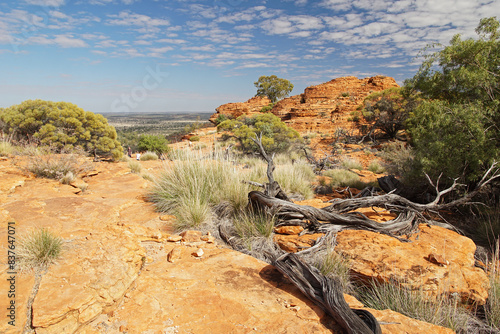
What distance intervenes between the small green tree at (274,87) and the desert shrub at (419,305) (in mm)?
47830

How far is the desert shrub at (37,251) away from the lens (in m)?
2.36

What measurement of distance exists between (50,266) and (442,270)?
4.08 meters

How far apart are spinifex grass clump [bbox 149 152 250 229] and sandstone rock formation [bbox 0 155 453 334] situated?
0.62 m

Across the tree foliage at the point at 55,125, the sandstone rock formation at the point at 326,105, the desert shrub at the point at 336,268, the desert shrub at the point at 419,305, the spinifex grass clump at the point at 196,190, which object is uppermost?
the sandstone rock formation at the point at 326,105

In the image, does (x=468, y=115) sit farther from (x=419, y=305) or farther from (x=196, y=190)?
(x=196, y=190)

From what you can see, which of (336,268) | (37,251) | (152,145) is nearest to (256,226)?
(336,268)

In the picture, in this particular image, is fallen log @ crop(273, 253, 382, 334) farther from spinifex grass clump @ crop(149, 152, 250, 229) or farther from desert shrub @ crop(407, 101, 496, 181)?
desert shrub @ crop(407, 101, 496, 181)

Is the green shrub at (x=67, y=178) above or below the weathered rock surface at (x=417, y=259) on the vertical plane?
above

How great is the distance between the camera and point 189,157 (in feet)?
19.5

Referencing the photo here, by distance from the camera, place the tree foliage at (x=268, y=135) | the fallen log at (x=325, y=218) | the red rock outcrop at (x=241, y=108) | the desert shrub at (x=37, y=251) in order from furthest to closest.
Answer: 1. the red rock outcrop at (x=241, y=108)
2. the tree foliage at (x=268, y=135)
3. the fallen log at (x=325, y=218)
4. the desert shrub at (x=37, y=251)

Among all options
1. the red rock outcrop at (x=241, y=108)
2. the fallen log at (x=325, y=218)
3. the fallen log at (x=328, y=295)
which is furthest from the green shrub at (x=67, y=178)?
the red rock outcrop at (x=241, y=108)

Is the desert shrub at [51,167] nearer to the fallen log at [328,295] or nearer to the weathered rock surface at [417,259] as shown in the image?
the weathered rock surface at [417,259]

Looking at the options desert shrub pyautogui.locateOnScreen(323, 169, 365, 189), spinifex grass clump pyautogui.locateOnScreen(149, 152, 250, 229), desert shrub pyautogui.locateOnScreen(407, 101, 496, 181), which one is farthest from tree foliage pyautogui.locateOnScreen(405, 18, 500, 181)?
spinifex grass clump pyautogui.locateOnScreen(149, 152, 250, 229)

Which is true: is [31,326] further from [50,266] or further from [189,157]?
[189,157]
